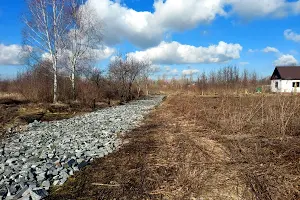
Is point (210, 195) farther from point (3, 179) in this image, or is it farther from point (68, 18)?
point (68, 18)

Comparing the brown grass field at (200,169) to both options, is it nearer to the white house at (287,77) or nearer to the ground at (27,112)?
the ground at (27,112)

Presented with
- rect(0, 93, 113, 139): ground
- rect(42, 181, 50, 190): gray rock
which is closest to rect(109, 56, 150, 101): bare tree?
rect(0, 93, 113, 139): ground

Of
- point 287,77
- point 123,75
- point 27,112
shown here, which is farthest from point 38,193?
point 287,77

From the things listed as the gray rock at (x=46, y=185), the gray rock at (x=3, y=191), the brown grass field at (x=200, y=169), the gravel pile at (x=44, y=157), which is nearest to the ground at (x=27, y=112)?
the gravel pile at (x=44, y=157)

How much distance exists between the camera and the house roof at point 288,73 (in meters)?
45.9

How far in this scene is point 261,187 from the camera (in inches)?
151

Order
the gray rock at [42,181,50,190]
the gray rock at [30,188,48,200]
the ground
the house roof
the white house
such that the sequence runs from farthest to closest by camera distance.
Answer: the house roof, the white house, the ground, the gray rock at [42,181,50,190], the gray rock at [30,188,48,200]

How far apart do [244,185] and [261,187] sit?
25 cm

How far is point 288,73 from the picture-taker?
154ft

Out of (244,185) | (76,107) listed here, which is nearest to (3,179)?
(244,185)

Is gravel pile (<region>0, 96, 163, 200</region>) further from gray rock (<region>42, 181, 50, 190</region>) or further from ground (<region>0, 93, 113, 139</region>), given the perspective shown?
ground (<region>0, 93, 113, 139</region>)

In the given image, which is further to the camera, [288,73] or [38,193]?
[288,73]

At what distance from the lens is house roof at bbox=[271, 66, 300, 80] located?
151ft

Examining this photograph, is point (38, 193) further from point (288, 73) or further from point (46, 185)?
point (288, 73)
